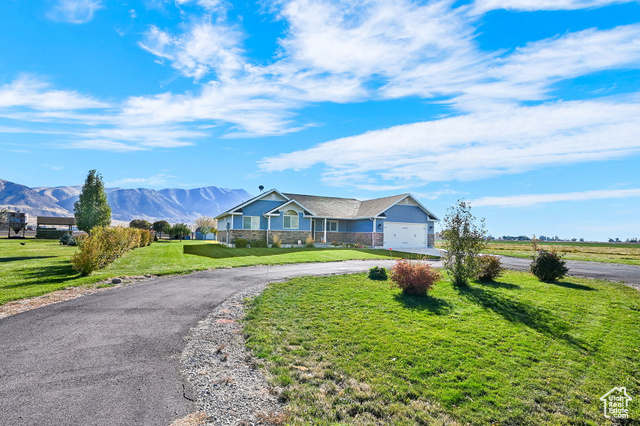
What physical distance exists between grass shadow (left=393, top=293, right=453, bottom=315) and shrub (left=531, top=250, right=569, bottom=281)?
23.9 feet

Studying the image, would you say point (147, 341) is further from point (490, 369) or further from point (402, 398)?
point (490, 369)

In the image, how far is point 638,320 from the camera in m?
8.71

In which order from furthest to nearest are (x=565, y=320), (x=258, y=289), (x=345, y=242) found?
(x=345, y=242)
(x=258, y=289)
(x=565, y=320)

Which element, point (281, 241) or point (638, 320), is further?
point (281, 241)

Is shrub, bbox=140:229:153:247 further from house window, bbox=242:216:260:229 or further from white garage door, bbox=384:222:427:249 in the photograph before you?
white garage door, bbox=384:222:427:249

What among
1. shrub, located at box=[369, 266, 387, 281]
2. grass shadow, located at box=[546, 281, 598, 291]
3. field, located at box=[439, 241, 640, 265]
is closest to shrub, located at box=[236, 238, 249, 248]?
shrub, located at box=[369, 266, 387, 281]

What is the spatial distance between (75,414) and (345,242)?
3821 centimetres

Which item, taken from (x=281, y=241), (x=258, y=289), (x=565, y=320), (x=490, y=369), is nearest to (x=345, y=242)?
(x=281, y=241)

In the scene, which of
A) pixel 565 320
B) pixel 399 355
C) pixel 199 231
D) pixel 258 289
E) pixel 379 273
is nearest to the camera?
pixel 399 355

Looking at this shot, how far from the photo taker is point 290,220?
36594 mm

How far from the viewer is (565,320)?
8539mm

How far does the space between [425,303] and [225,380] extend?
693 centimetres

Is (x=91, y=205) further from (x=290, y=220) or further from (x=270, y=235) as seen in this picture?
(x=290, y=220)

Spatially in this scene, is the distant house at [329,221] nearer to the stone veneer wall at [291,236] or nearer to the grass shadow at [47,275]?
the stone veneer wall at [291,236]
